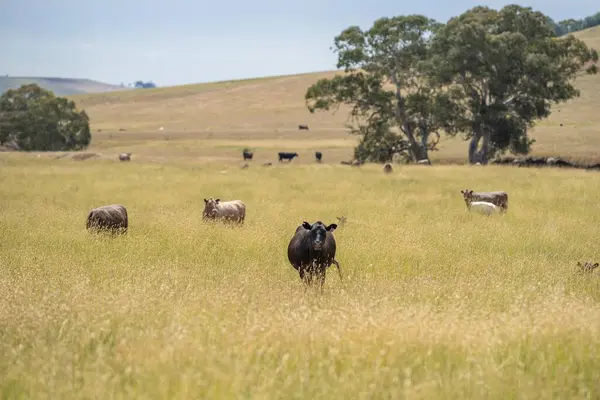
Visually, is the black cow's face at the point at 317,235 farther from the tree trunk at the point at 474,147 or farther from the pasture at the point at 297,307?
the tree trunk at the point at 474,147

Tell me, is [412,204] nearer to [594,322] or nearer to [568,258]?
[568,258]

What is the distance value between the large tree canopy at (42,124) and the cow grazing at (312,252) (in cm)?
6270

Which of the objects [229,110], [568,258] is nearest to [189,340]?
[568,258]

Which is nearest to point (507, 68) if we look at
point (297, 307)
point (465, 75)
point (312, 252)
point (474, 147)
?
point (465, 75)

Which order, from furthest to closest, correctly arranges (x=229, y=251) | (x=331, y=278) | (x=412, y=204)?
(x=412, y=204), (x=229, y=251), (x=331, y=278)

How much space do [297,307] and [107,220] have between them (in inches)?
353

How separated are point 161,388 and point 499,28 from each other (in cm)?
4888

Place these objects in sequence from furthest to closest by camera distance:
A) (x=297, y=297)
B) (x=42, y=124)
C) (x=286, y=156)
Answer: (x=42, y=124)
(x=286, y=156)
(x=297, y=297)

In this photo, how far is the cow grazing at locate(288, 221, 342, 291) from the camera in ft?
35.2

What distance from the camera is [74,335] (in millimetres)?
6910

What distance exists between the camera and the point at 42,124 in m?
68.2

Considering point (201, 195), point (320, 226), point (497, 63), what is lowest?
point (201, 195)

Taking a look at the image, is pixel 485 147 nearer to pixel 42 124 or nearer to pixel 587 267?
pixel 587 267

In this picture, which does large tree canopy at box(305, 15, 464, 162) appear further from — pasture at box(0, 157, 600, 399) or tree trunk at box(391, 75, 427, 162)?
pasture at box(0, 157, 600, 399)
